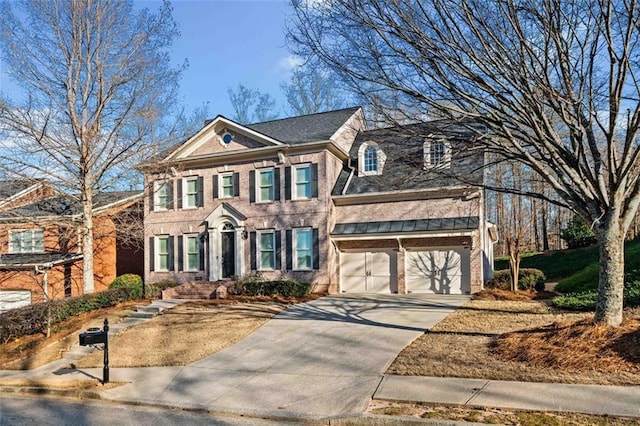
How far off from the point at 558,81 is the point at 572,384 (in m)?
5.87

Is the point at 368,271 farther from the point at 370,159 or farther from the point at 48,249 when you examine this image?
the point at 48,249

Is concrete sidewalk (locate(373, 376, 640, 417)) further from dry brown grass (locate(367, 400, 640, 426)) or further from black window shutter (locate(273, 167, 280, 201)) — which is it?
black window shutter (locate(273, 167, 280, 201))

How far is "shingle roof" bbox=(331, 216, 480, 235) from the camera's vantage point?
1788cm

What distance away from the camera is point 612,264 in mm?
8688

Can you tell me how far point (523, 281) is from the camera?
58.0 feet

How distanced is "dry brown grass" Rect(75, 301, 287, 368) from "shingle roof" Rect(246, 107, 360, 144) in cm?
755

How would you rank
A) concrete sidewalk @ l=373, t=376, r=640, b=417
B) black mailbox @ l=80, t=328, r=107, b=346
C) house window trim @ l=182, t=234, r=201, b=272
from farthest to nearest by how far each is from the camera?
1. house window trim @ l=182, t=234, r=201, b=272
2. black mailbox @ l=80, t=328, r=107, b=346
3. concrete sidewalk @ l=373, t=376, r=640, b=417

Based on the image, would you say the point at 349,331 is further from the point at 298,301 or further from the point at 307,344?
the point at 298,301

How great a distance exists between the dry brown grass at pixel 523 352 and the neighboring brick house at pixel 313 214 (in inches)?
292

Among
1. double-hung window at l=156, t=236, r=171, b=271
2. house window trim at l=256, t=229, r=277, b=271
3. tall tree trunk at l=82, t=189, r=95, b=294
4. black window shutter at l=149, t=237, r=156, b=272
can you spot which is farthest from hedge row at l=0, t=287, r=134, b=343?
house window trim at l=256, t=229, r=277, b=271

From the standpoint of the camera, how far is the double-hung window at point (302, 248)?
20123 millimetres

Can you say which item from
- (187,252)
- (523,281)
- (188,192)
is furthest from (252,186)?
(523,281)

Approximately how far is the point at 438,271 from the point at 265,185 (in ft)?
27.3

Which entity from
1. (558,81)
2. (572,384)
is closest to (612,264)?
(572,384)
